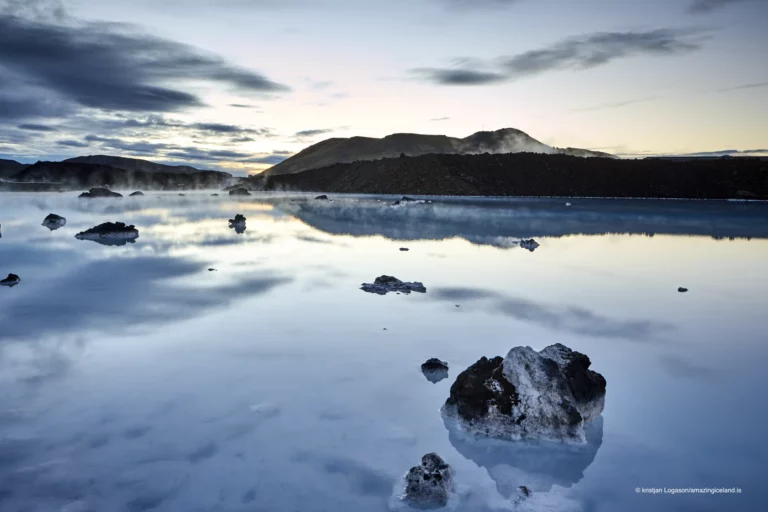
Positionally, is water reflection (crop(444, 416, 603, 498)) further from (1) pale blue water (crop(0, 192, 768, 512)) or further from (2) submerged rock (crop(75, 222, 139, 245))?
(2) submerged rock (crop(75, 222, 139, 245))

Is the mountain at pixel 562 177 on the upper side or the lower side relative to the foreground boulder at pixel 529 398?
upper

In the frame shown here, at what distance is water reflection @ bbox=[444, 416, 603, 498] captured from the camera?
16.8 ft

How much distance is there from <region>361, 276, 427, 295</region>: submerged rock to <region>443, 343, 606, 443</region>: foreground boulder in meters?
7.72

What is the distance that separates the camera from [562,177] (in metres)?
118

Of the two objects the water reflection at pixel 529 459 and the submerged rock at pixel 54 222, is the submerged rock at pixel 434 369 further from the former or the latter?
the submerged rock at pixel 54 222

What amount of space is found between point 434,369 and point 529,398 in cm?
225

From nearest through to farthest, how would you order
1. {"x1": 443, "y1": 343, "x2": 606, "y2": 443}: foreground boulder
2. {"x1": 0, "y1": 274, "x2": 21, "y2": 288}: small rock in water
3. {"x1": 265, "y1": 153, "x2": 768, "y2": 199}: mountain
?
{"x1": 443, "y1": 343, "x2": 606, "y2": 443}: foreground boulder, {"x1": 0, "y1": 274, "x2": 21, "y2": 288}: small rock in water, {"x1": 265, "y1": 153, "x2": 768, "y2": 199}: mountain

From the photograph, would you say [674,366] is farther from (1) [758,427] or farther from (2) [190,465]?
(2) [190,465]

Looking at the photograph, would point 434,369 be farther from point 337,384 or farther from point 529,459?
point 529,459

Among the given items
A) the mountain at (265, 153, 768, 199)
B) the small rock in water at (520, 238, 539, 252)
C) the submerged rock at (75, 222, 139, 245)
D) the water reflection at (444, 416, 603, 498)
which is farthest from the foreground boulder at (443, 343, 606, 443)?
the mountain at (265, 153, 768, 199)

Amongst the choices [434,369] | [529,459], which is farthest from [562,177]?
[529,459]

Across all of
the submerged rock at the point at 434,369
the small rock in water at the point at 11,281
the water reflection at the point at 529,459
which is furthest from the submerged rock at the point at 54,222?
the water reflection at the point at 529,459

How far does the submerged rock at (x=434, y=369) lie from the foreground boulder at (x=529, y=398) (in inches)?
51.8

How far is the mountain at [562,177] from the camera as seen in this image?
10775 centimetres
